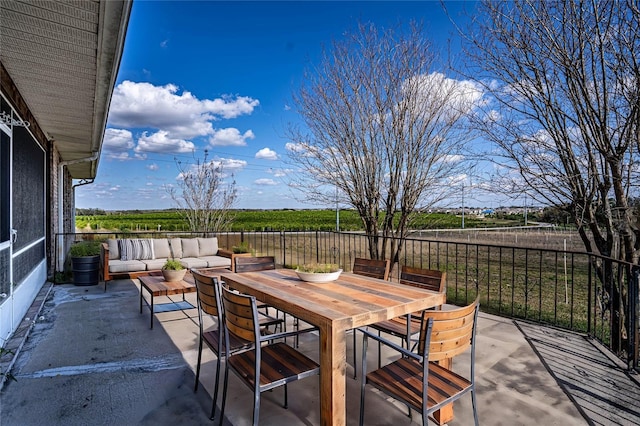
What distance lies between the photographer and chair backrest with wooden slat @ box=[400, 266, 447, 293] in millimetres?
2670

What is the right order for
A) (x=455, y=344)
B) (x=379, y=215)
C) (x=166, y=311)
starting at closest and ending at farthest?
(x=455, y=344)
(x=166, y=311)
(x=379, y=215)

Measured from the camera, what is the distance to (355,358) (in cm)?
289

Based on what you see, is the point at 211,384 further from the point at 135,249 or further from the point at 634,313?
the point at 135,249

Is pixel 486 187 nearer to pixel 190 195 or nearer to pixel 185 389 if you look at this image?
pixel 185 389

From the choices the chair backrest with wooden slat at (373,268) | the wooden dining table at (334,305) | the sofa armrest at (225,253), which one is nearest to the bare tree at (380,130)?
the chair backrest with wooden slat at (373,268)

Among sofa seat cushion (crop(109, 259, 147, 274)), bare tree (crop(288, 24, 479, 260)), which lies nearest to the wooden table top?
bare tree (crop(288, 24, 479, 260))

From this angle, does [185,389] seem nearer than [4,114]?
Yes

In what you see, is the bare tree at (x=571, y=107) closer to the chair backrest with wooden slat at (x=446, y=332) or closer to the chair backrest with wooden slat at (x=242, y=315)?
the chair backrest with wooden slat at (x=446, y=332)

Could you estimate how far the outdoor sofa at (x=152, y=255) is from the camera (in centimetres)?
609

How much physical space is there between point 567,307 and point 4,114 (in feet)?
28.3

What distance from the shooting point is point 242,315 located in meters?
1.98

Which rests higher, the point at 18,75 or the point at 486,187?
Answer: the point at 18,75

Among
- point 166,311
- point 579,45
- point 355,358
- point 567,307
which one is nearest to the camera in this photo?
point 355,358

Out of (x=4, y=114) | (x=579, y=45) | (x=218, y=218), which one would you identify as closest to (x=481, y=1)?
(x=579, y=45)
